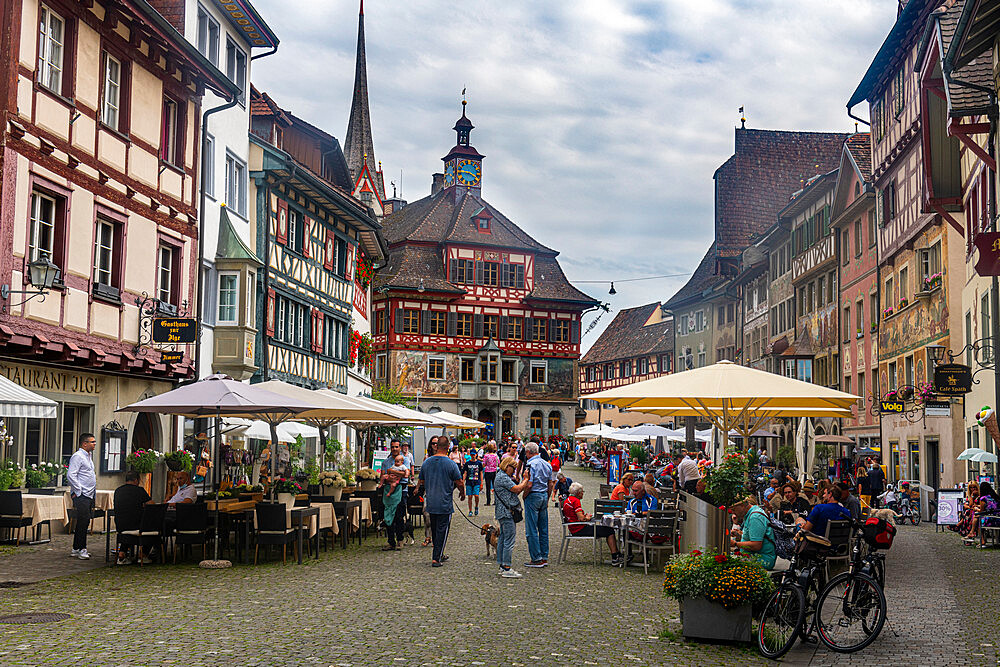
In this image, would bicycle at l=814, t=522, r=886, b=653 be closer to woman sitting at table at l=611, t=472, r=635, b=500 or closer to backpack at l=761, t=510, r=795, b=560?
backpack at l=761, t=510, r=795, b=560

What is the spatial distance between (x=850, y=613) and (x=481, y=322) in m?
59.0

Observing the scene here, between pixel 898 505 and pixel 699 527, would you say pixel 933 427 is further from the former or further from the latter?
pixel 699 527

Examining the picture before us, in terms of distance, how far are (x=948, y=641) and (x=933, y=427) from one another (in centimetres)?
2108

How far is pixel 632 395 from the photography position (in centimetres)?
1460

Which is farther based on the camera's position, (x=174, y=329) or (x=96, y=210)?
(x=174, y=329)

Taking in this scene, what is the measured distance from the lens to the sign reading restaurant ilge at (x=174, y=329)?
68.7ft

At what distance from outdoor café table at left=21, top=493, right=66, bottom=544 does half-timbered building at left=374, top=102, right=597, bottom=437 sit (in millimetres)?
47393

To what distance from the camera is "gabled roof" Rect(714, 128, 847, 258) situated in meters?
62.5

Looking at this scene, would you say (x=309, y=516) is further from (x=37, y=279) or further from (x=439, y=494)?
(x=37, y=279)

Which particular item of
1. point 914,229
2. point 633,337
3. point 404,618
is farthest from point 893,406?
point 633,337

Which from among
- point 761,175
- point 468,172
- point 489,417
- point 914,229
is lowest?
point 489,417

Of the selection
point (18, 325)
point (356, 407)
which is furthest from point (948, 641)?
point (18, 325)

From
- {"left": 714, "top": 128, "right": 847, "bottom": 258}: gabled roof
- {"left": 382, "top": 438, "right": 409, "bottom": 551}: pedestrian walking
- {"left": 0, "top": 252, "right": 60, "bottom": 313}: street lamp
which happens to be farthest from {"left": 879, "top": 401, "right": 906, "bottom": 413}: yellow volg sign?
{"left": 714, "top": 128, "right": 847, "bottom": 258}: gabled roof

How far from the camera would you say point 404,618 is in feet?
34.1
